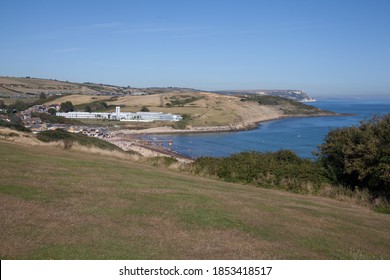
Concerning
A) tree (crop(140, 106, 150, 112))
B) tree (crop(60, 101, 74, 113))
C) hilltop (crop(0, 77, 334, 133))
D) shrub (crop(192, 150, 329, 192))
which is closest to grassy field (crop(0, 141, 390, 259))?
shrub (crop(192, 150, 329, 192))

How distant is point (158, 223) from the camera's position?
288 inches

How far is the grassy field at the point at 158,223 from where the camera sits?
5910 millimetres

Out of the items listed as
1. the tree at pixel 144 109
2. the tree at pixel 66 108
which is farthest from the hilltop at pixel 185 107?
the tree at pixel 66 108

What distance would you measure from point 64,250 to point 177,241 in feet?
5.46

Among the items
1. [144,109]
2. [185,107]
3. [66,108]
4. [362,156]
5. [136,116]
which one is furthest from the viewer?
[185,107]

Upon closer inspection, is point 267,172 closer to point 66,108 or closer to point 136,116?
point 136,116

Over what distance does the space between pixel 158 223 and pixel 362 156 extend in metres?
11.0

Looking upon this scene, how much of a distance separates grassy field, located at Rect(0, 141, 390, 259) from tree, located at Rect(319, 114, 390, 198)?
4001 millimetres

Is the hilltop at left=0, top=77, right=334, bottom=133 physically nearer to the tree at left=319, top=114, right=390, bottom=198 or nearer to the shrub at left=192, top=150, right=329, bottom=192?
the shrub at left=192, top=150, right=329, bottom=192

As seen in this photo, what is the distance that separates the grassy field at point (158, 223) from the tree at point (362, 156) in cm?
400

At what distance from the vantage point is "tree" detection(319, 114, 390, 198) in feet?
49.0

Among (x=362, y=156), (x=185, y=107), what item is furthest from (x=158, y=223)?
(x=185, y=107)

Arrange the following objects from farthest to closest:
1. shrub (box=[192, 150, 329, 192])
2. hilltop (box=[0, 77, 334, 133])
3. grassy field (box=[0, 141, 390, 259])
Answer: hilltop (box=[0, 77, 334, 133]), shrub (box=[192, 150, 329, 192]), grassy field (box=[0, 141, 390, 259])

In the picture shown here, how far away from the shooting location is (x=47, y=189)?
901 cm
